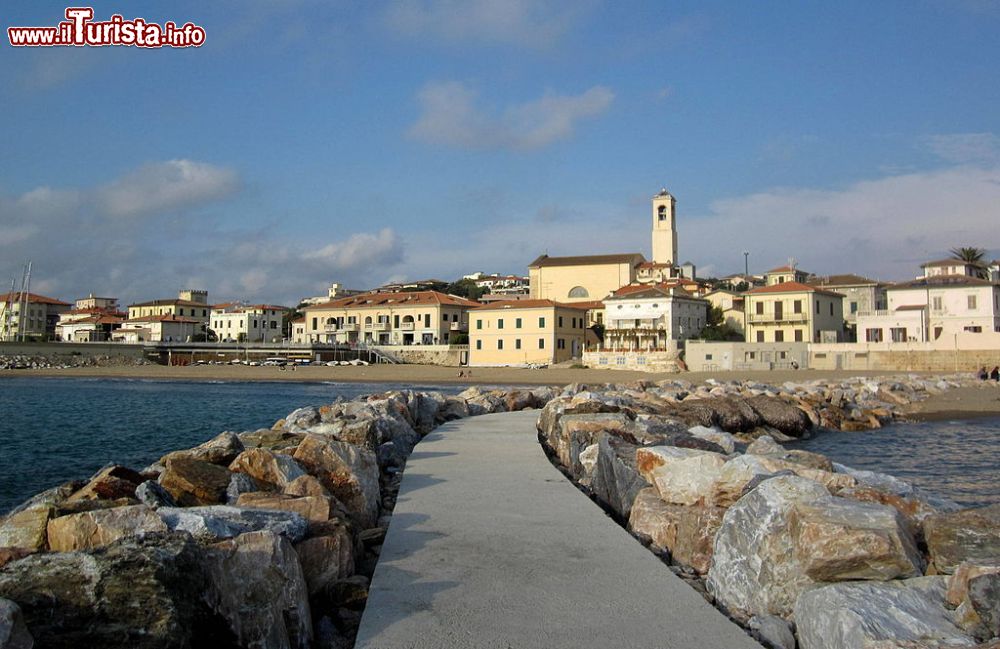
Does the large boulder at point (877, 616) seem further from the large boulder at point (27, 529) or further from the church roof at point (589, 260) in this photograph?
the church roof at point (589, 260)

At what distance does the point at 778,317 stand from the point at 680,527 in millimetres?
50867

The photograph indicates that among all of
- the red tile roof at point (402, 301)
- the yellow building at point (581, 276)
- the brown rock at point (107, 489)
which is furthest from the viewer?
the red tile roof at point (402, 301)

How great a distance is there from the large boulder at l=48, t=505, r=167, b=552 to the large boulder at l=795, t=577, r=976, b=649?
3565 millimetres

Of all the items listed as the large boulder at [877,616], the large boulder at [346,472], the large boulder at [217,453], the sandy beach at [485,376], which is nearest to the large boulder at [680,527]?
the large boulder at [877,616]

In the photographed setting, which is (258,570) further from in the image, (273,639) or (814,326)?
(814,326)

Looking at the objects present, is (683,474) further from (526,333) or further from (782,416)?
(526,333)

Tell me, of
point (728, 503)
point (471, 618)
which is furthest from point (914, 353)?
point (471, 618)

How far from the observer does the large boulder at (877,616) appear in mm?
3588

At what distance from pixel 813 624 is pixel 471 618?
69.0 inches

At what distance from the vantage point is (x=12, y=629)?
9.48ft

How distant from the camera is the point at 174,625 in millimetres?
3314

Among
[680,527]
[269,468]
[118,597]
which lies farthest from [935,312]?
[118,597]

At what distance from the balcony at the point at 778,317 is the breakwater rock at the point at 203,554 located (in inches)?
1957

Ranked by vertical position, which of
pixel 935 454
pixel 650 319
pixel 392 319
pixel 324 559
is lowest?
pixel 935 454
